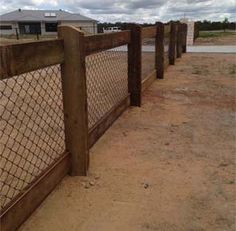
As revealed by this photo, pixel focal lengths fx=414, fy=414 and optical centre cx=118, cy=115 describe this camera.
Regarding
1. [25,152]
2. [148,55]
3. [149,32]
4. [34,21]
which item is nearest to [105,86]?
[149,32]

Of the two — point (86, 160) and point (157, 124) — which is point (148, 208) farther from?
point (157, 124)

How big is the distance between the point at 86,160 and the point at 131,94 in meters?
3.02

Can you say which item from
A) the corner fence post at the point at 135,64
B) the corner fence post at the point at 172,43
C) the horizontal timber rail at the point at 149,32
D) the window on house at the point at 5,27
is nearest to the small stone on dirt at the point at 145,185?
the corner fence post at the point at 135,64

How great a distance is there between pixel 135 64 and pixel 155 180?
3.11 m

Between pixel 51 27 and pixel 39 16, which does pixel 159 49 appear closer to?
pixel 51 27

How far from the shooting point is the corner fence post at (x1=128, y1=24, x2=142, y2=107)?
6465 mm

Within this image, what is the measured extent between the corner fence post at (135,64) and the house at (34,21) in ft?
189

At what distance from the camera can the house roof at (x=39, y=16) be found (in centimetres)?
6431

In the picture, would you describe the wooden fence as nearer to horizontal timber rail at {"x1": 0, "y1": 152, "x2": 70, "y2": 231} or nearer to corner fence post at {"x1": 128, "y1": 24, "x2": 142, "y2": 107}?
horizontal timber rail at {"x1": 0, "y1": 152, "x2": 70, "y2": 231}

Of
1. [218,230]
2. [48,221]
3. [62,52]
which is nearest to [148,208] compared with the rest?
[218,230]

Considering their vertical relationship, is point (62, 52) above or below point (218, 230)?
above

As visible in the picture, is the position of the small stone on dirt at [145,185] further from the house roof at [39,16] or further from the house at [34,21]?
the house roof at [39,16]

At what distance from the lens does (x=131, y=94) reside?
6730mm

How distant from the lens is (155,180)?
3764 millimetres
